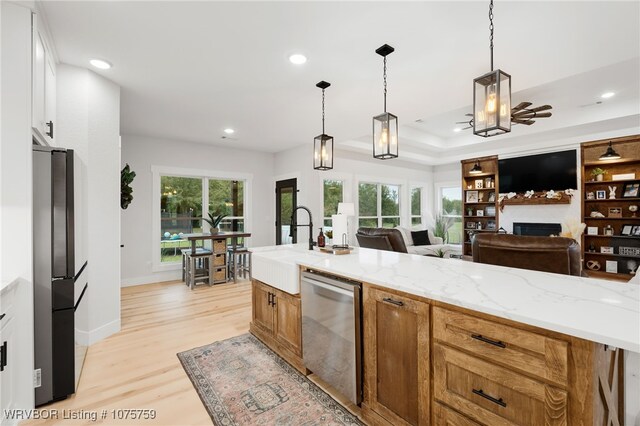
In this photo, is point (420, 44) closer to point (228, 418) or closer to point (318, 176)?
point (228, 418)

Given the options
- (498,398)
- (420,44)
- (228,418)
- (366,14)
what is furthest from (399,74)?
(228,418)

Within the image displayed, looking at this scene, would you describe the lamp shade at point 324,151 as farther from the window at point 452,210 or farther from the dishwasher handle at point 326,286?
the window at point 452,210

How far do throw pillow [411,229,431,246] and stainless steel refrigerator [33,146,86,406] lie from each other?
639 centimetres

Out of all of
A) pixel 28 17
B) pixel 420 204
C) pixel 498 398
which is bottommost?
pixel 498 398

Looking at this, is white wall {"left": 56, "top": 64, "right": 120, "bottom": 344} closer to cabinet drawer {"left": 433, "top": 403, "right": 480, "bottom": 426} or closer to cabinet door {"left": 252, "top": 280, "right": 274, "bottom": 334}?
cabinet door {"left": 252, "top": 280, "right": 274, "bottom": 334}

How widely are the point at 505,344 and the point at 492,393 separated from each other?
24cm

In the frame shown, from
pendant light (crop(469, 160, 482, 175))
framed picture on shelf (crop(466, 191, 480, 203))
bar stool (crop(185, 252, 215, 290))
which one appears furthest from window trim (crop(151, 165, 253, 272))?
framed picture on shelf (crop(466, 191, 480, 203))

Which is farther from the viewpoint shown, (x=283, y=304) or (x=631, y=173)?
(x=631, y=173)

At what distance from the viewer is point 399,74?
313cm

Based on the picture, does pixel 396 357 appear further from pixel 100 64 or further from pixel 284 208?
pixel 284 208

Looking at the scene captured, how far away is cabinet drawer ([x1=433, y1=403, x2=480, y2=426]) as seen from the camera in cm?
134

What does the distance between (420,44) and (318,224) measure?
4041 mm

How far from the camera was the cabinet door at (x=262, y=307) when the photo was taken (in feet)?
9.09

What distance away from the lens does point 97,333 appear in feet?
9.89
